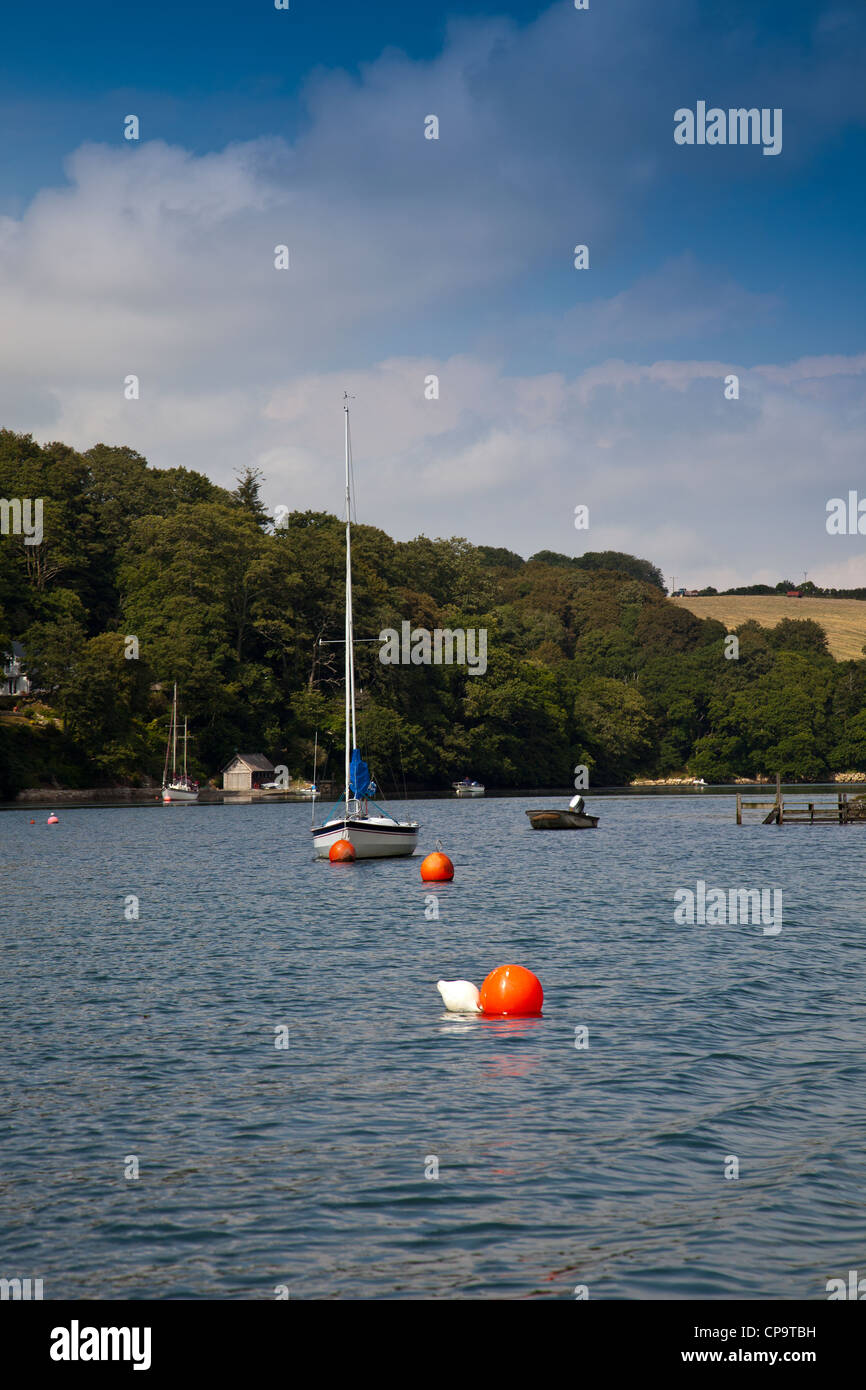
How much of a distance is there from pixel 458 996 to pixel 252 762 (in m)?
115

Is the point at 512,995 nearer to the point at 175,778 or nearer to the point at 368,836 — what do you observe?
the point at 368,836

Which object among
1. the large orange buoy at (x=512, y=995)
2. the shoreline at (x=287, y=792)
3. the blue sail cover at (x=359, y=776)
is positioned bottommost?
the shoreline at (x=287, y=792)

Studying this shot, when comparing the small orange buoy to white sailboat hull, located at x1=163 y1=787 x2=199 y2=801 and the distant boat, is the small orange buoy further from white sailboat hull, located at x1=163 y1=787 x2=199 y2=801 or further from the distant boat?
white sailboat hull, located at x1=163 y1=787 x2=199 y2=801

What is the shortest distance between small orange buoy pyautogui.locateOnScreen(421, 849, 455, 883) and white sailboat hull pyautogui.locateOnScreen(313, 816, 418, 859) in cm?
692

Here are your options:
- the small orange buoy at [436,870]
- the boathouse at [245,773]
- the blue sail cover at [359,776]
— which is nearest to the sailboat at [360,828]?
the blue sail cover at [359,776]

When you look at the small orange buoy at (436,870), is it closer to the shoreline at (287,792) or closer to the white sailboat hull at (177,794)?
the shoreline at (287,792)

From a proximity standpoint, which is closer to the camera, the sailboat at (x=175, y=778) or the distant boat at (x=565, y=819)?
the distant boat at (x=565, y=819)

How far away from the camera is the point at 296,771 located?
144 metres

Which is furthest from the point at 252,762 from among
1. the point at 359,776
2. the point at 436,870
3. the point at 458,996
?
the point at 458,996

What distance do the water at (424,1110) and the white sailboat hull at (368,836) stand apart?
18574 mm

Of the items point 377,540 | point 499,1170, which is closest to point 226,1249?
point 499,1170

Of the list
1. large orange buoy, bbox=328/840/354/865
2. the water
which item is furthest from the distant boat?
the water

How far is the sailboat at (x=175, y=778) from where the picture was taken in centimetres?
12075
